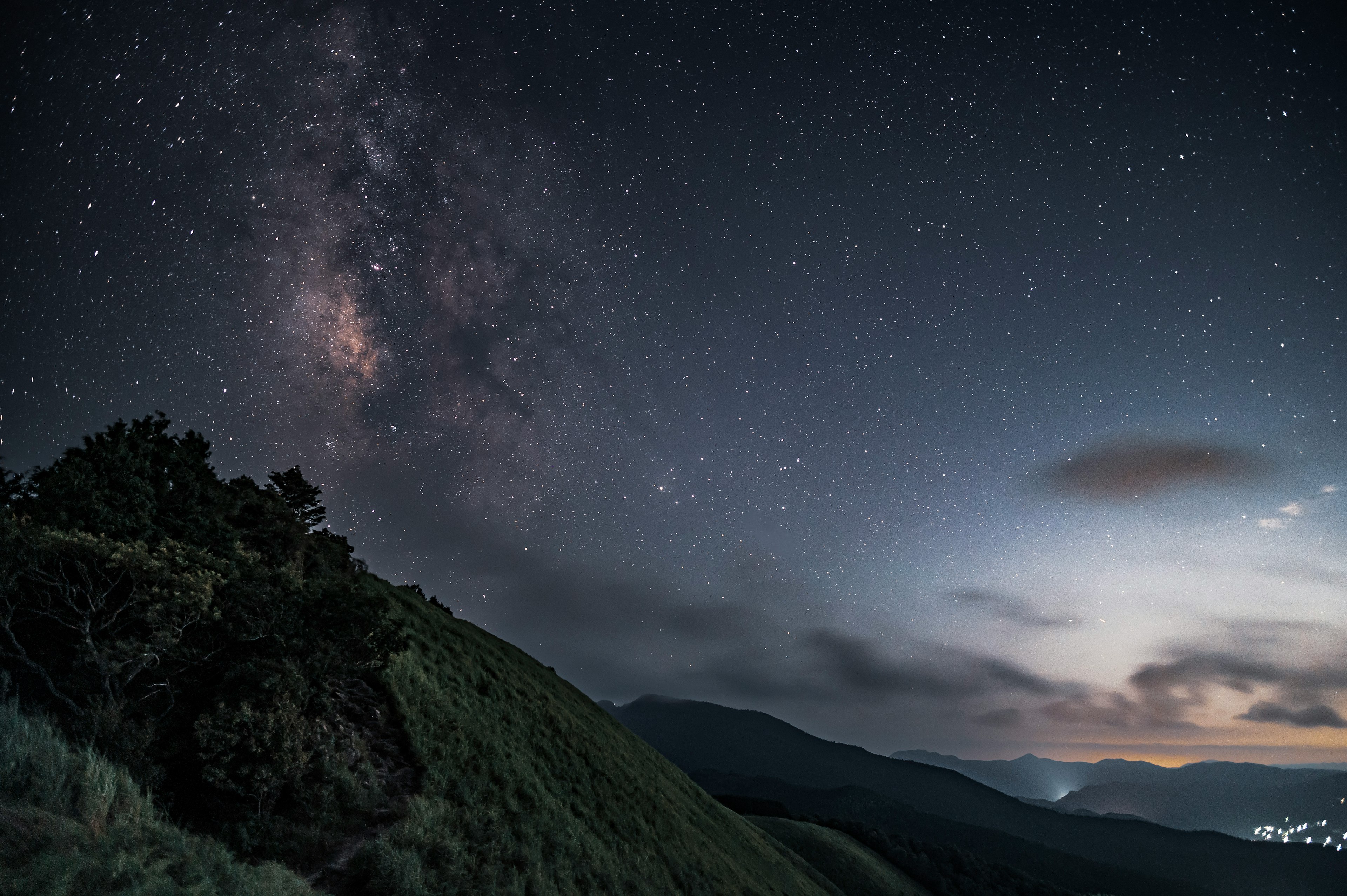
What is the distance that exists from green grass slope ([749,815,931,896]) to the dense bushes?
64593 mm

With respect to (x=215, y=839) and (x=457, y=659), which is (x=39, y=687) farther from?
(x=457, y=659)

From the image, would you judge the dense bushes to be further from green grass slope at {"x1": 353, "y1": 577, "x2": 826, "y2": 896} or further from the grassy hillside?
the grassy hillside

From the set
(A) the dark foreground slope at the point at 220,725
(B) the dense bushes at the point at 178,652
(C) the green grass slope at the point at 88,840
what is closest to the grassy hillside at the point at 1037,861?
(A) the dark foreground slope at the point at 220,725

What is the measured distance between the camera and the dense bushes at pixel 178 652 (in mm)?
10383

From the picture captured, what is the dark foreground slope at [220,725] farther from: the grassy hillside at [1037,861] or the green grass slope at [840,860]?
the grassy hillside at [1037,861]

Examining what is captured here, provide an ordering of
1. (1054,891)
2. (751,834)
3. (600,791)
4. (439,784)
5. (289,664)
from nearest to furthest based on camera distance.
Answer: (289,664) → (439,784) → (600,791) → (751,834) → (1054,891)

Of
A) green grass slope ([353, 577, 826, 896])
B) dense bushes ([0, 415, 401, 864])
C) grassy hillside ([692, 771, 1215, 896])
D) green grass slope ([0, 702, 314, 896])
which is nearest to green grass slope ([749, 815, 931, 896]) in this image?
green grass slope ([353, 577, 826, 896])

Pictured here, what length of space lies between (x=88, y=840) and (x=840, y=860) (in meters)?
83.5

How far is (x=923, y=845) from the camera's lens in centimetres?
11369

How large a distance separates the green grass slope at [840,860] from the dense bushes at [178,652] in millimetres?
64593

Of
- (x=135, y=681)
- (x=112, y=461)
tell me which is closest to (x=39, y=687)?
(x=135, y=681)

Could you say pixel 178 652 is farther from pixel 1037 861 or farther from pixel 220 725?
pixel 1037 861

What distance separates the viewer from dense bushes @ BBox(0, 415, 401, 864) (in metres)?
10.4

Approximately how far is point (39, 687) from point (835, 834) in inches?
3815
